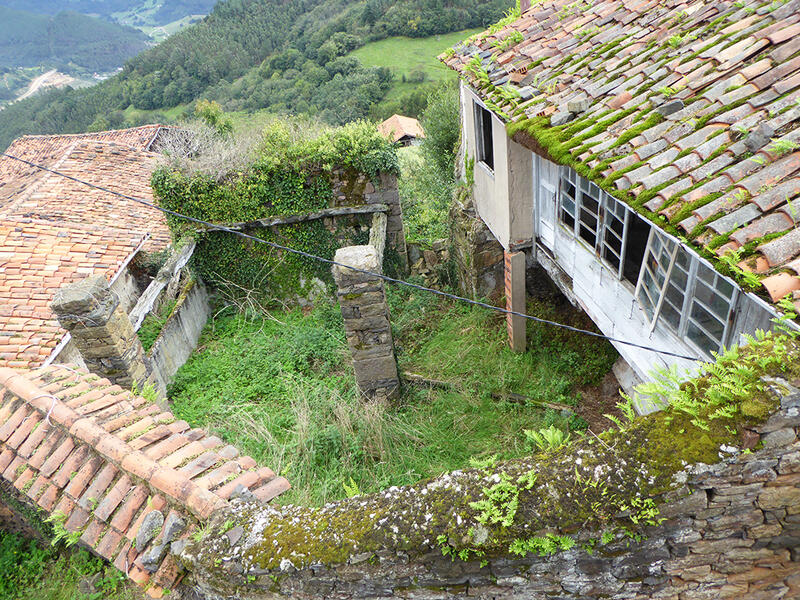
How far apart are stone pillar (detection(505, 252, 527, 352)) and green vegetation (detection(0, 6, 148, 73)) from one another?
13790cm

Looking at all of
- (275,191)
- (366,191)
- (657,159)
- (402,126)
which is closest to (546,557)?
(657,159)

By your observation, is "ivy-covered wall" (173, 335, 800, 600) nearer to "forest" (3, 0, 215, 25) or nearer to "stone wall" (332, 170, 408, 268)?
"stone wall" (332, 170, 408, 268)

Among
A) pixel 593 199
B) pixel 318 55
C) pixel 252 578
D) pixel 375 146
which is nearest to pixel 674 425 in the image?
pixel 252 578

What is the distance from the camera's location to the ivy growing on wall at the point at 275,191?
1155 centimetres

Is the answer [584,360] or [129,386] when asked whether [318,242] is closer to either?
[129,386]

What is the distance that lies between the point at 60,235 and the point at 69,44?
14758 cm

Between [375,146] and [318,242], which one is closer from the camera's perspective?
[375,146]

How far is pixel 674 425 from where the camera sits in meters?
2.73

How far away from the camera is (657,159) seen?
4062 millimetres

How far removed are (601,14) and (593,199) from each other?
117 inches

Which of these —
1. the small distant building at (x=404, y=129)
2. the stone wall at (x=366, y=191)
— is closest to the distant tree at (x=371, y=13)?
the small distant building at (x=404, y=129)

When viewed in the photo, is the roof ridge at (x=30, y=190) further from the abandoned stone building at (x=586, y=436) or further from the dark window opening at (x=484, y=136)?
the dark window opening at (x=484, y=136)

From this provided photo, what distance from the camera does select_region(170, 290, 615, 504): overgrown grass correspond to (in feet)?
23.6

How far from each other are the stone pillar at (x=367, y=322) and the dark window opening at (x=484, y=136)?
9.47 ft
